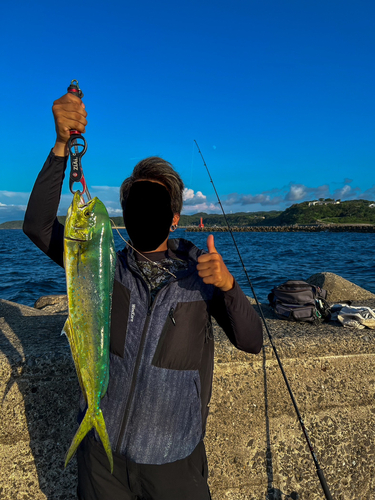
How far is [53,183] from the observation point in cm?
193

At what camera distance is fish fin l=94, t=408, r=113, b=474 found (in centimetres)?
169

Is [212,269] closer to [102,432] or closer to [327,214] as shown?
[102,432]

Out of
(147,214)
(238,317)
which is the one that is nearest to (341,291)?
(238,317)

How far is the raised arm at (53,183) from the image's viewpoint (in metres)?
1.84

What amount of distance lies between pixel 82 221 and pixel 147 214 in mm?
535

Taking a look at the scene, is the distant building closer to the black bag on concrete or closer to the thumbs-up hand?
the black bag on concrete

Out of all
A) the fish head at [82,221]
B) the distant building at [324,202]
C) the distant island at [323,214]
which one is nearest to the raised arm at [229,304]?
the fish head at [82,221]

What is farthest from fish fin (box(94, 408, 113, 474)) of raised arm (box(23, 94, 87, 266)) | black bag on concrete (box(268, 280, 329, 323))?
black bag on concrete (box(268, 280, 329, 323))

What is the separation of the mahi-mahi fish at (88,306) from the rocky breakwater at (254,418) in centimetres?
75

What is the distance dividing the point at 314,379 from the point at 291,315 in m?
0.85

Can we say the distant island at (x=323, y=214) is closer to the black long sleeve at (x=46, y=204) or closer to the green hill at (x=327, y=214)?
the green hill at (x=327, y=214)

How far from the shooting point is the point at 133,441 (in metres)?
1.79

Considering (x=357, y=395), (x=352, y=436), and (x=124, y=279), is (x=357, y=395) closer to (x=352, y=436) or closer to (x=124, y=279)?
(x=352, y=436)

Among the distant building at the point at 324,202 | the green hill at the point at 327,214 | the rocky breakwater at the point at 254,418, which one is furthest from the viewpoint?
the distant building at the point at 324,202
